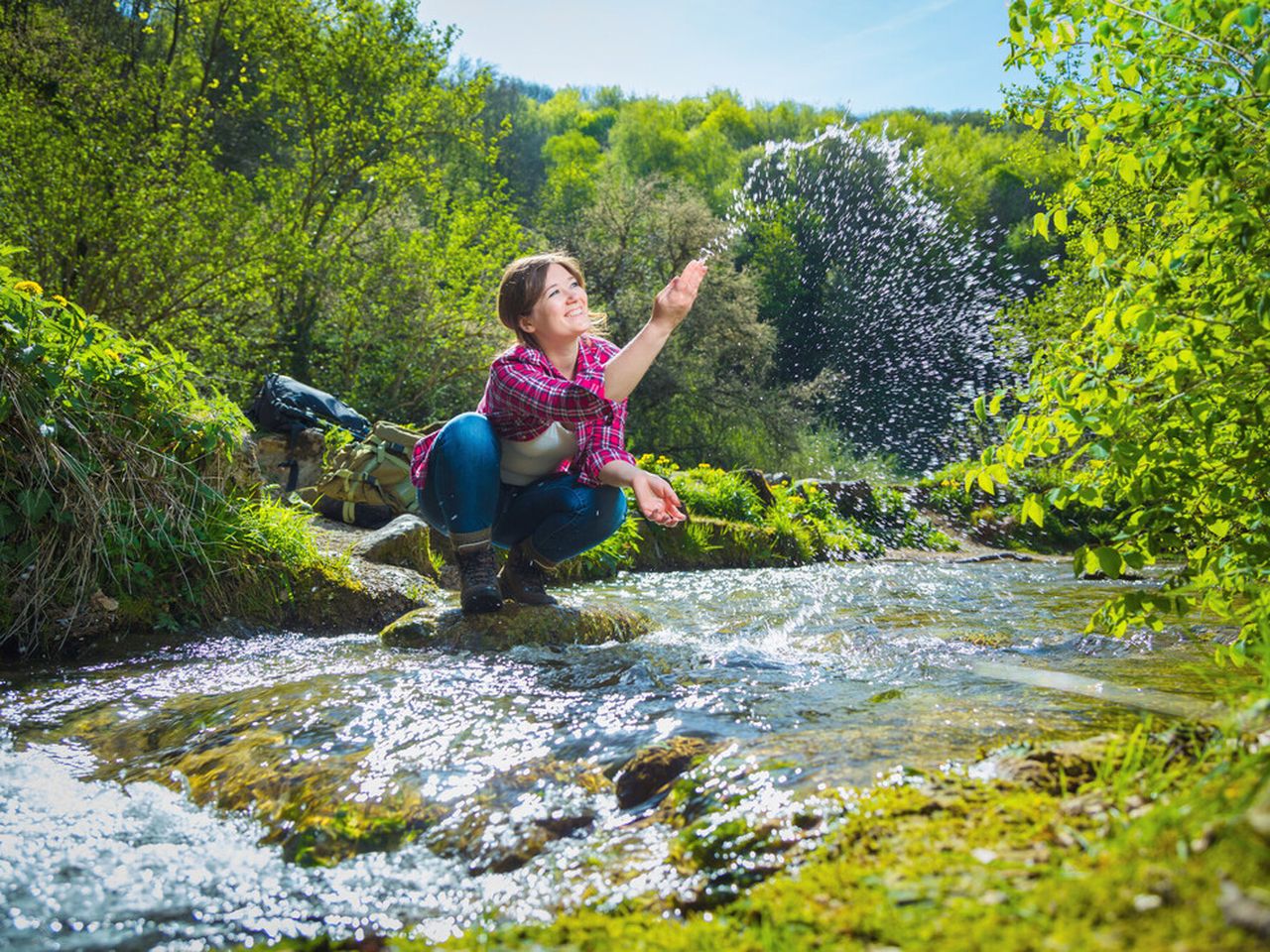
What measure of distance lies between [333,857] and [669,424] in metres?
23.9

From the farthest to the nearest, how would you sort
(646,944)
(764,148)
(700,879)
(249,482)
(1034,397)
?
(764,148)
(249,482)
(1034,397)
(700,879)
(646,944)

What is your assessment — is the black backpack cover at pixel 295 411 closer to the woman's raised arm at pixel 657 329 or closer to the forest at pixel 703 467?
the forest at pixel 703 467

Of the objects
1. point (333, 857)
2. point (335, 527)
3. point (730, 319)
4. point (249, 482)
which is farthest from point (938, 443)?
point (333, 857)

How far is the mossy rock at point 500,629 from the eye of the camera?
378cm

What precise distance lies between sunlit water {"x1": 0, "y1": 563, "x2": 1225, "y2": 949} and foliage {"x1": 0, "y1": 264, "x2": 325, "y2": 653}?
388 millimetres

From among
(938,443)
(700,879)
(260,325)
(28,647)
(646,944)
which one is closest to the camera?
(646,944)

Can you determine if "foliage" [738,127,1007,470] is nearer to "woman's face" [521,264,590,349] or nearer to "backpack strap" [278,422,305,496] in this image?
"backpack strap" [278,422,305,496]

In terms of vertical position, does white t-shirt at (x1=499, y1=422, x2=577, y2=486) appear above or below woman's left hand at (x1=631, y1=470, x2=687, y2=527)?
above

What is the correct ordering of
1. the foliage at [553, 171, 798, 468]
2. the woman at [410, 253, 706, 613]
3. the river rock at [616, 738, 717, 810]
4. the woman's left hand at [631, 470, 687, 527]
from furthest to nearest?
the foliage at [553, 171, 798, 468]
the woman at [410, 253, 706, 613]
the woman's left hand at [631, 470, 687, 527]
the river rock at [616, 738, 717, 810]

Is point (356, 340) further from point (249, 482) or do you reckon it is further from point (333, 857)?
point (333, 857)

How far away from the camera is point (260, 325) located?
15953 millimetres

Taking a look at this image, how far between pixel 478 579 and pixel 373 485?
4.35 m

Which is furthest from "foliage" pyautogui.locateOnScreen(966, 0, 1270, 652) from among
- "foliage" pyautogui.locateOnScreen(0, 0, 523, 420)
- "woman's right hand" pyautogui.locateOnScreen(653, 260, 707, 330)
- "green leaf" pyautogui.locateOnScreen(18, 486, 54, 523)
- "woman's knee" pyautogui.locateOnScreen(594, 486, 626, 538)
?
"foliage" pyautogui.locateOnScreen(0, 0, 523, 420)

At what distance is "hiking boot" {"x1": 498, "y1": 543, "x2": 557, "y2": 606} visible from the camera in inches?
164
